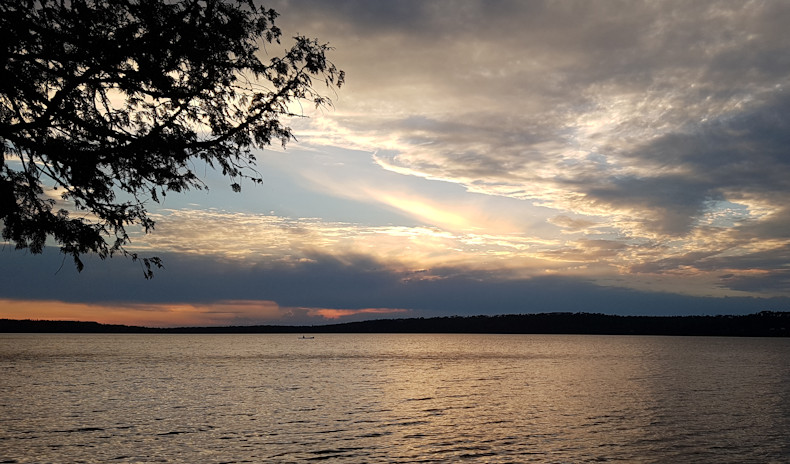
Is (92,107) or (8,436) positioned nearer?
(92,107)

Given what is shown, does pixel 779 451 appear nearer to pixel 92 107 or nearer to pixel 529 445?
pixel 529 445

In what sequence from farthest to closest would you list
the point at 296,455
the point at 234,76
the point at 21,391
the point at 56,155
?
1. the point at 21,391
2. the point at 296,455
3. the point at 234,76
4. the point at 56,155

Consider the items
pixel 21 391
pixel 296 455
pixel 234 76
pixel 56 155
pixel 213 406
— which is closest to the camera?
pixel 56 155

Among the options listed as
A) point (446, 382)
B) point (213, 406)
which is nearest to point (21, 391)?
point (213, 406)

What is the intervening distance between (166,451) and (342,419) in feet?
50.6

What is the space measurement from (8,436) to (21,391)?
115ft

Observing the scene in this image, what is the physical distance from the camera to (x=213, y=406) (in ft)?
175

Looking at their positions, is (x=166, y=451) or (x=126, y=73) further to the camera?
(x=166, y=451)

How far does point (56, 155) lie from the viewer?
14.0 m

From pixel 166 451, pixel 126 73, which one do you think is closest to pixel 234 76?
pixel 126 73

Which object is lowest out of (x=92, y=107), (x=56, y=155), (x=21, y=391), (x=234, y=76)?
(x=21, y=391)

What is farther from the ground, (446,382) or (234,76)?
(234,76)

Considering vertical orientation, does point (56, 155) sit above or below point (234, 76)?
below

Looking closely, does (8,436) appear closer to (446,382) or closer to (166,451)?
(166,451)
